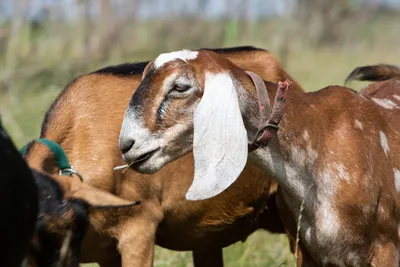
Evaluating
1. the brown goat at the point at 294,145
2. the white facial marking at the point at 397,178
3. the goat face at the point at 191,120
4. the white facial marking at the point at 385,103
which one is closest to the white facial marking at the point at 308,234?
the brown goat at the point at 294,145

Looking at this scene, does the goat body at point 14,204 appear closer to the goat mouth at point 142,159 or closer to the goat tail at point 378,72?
the goat mouth at point 142,159

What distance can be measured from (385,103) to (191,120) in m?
1.48

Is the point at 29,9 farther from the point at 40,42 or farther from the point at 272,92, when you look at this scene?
the point at 272,92

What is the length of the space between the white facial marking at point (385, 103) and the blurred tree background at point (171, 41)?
201 centimetres

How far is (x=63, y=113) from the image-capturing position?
6.31 meters

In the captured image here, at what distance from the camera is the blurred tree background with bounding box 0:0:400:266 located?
1384 centimetres

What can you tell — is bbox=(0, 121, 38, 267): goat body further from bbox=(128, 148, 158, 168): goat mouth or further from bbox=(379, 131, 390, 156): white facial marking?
bbox=(379, 131, 390, 156): white facial marking

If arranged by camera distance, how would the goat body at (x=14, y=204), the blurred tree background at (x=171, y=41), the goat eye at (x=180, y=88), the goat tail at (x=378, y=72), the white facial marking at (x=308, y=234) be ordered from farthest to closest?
the blurred tree background at (x=171, y=41)
the goat tail at (x=378, y=72)
the white facial marking at (x=308, y=234)
the goat eye at (x=180, y=88)
the goat body at (x=14, y=204)

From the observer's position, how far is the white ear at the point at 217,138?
5121 mm

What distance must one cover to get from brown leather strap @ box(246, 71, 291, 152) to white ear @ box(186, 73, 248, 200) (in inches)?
7.7

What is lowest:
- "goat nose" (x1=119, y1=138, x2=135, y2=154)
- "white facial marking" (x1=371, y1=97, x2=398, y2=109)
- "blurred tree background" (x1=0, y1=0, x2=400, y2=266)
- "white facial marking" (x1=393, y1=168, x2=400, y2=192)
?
"blurred tree background" (x1=0, y1=0, x2=400, y2=266)

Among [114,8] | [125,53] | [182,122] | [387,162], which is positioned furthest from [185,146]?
[114,8]

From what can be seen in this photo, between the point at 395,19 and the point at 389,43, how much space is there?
929 cm

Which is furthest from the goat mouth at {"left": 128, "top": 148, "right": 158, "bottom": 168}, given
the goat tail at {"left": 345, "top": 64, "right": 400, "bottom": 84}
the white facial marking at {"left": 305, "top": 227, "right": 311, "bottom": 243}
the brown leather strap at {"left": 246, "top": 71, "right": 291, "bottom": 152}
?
the goat tail at {"left": 345, "top": 64, "right": 400, "bottom": 84}
